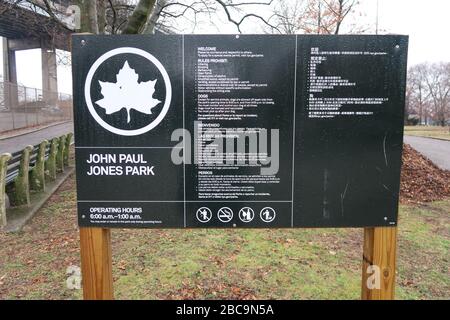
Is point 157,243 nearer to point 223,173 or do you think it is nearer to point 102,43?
point 223,173

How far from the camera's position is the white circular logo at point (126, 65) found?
2.45 metres

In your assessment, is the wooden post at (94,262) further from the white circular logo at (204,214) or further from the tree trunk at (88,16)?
the tree trunk at (88,16)

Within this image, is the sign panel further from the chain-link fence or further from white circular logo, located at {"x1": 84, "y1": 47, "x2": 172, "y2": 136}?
the chain-link fence

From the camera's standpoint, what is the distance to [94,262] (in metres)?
2.57

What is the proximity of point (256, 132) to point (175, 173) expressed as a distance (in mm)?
622

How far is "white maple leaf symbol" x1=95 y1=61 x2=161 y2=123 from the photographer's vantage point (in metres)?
2.45

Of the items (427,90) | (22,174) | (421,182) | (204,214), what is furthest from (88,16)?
(427,90)

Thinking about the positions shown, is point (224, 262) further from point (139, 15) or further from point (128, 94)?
point (139, 15)

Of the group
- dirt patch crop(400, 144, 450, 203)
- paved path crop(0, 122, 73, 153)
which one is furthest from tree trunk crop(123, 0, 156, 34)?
paved path crop(0, 122, 73, 153)

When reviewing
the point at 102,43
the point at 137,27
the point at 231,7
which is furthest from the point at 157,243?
the point at 231,7

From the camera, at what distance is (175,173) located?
2.52m

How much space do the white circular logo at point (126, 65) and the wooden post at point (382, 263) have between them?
5.55ft

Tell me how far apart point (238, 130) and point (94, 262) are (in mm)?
1367

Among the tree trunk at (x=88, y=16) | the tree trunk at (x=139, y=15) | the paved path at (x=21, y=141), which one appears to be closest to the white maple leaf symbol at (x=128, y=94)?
the tree trunk at (x=88, y=16)
